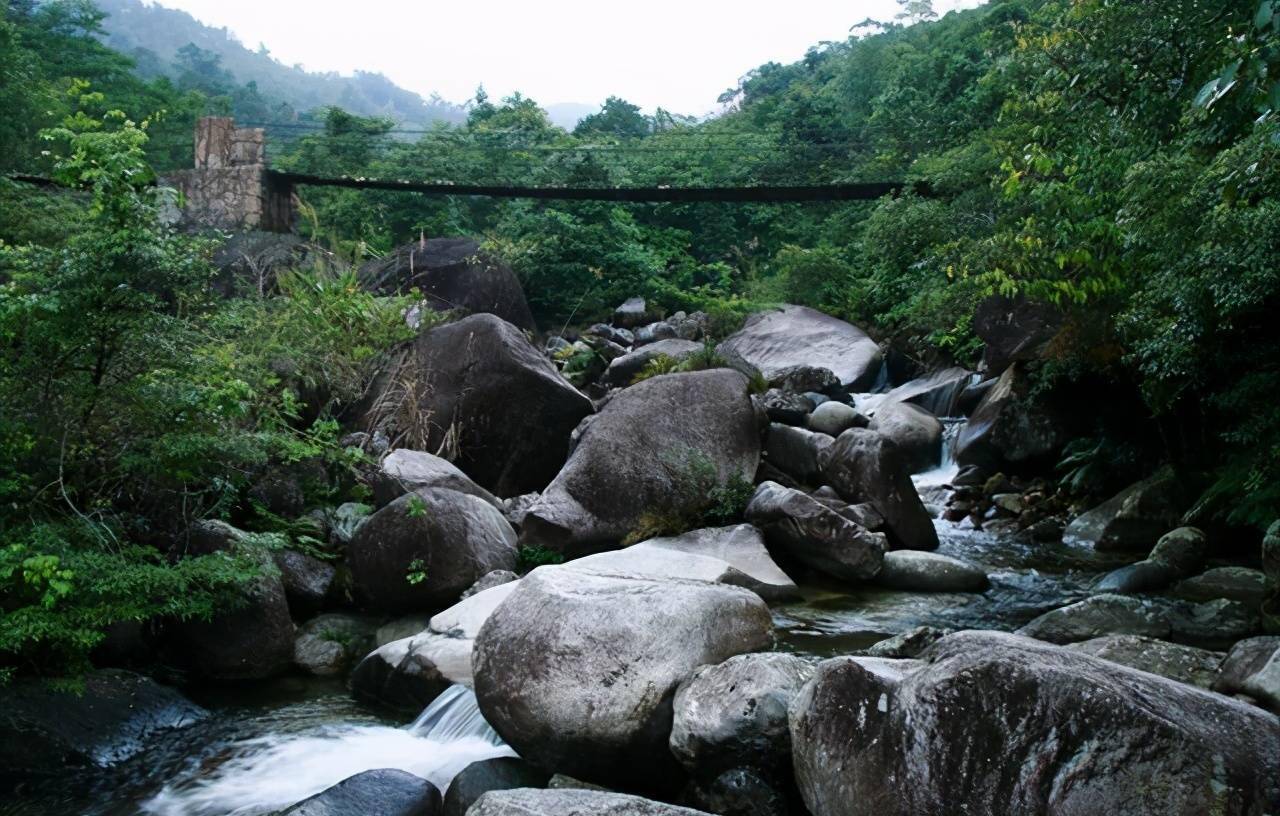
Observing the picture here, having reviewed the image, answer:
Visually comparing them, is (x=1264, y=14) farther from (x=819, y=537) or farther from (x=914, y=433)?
(x=914, y=433)

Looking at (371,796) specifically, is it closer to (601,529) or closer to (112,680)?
(112,680)

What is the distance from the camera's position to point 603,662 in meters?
4.46

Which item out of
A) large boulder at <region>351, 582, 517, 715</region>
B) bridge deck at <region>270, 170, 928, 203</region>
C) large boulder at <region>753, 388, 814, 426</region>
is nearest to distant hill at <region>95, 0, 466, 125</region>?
bridge deck at <region>270, 170, 928, 203</region>

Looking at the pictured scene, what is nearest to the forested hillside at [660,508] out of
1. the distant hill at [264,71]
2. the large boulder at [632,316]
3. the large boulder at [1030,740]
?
the large boulder at [1030,740]

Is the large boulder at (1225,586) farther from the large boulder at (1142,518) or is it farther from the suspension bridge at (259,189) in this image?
the suspension bridge at (259,189)

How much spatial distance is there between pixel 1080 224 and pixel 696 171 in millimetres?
16760

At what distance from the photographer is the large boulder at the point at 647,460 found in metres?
8.52

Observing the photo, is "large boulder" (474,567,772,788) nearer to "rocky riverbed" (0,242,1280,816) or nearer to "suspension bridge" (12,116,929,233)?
"rocky riverbed" (0,242,1280,816)

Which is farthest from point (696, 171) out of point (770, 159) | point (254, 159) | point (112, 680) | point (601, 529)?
point (112, 680)

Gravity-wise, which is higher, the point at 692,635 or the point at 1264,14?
the point at 1264,14

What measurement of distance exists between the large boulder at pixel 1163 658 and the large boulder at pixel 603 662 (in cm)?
160

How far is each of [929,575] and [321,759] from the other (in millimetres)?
4786

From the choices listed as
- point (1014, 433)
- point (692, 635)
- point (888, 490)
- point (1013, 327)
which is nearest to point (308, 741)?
point (692, 635)

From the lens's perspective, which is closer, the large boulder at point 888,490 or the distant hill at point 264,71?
the large boulder at point 888,490
